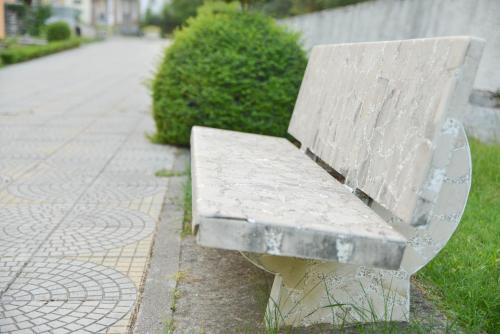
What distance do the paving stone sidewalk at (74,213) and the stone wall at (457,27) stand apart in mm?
2599

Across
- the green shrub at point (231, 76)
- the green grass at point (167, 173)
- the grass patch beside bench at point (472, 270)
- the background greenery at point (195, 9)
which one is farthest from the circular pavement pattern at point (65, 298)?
the background greenery at point (195, 9)

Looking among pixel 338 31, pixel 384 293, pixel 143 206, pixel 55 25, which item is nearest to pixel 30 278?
pixel 143 206

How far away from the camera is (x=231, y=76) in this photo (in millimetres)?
5977

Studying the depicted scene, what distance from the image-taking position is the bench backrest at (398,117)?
6.93 ft

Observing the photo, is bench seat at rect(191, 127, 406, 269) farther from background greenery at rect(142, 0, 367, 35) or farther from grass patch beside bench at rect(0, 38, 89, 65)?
grass patch beside bench at rect(0, 38, 89, 65)

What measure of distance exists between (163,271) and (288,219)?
138cm

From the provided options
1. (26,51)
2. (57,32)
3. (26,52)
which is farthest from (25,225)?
(57,32)

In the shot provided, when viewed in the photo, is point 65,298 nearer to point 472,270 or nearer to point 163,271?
point 163,271

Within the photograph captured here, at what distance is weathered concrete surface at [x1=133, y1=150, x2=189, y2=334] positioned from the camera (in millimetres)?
2729

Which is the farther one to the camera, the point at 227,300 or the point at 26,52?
the point at 26,52

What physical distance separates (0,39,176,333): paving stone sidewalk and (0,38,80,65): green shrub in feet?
31.4

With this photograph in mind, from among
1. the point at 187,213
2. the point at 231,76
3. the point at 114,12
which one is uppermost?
the point at 231,76

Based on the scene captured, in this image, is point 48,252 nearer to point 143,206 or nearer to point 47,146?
point 143,206

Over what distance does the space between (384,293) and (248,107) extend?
11.6 ft
